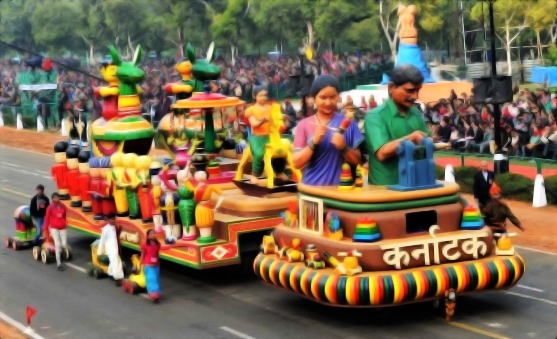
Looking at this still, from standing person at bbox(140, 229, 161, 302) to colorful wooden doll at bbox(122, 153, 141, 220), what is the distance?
6.27ft

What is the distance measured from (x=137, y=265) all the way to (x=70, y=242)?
17.7 ft

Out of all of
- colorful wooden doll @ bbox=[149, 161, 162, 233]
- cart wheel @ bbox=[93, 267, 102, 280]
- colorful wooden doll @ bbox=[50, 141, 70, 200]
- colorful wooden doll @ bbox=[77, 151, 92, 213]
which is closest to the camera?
colorful wooden doll @ bbox=[149, 161, 162, 233]

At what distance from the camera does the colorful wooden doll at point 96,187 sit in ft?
66.4

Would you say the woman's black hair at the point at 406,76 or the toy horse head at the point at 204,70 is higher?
the toy horse head at the point at 204,70


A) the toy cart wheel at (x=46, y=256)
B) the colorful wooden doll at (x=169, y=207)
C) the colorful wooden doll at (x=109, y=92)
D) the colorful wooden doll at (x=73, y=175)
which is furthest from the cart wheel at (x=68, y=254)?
the colorful wooden doll at (x=169, y=207)

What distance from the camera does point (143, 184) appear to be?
62.0 ft

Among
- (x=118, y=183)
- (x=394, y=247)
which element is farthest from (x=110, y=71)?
(x=394, y=247)

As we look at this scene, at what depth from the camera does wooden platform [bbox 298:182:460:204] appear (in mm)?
14969

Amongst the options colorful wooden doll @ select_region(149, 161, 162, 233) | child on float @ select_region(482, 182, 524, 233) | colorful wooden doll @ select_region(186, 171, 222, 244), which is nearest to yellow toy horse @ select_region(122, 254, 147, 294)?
colorful wooden doll @ select_region(149, 161, 162, 233)

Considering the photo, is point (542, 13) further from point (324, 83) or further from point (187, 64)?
point (324, 83)

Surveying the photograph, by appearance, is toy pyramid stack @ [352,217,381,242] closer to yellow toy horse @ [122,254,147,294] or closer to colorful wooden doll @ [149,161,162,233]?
yellow toy horse @ [122,254,147,294]

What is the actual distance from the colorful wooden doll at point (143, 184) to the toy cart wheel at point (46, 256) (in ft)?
8.62

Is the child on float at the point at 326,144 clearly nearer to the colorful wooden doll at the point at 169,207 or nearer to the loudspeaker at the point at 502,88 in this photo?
the colorful wooden doll at the point at 169,207

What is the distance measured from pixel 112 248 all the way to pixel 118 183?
138 cm
